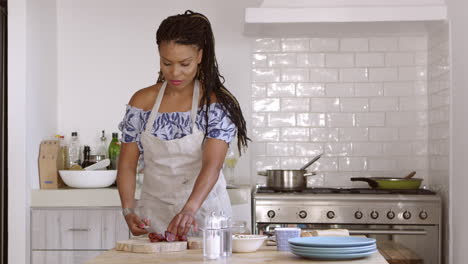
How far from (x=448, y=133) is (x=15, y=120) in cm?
279

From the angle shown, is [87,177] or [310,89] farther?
[310,89]

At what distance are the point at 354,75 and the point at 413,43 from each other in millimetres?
479

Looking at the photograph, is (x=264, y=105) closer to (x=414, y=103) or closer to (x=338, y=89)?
(x=338, y=89)

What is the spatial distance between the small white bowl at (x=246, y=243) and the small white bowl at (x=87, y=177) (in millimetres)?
2498

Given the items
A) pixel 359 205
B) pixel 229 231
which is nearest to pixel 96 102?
pixel 359 205

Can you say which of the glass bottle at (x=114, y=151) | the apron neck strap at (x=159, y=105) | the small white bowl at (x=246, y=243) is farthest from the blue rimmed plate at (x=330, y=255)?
the glass bottle at (x=114, y=151)

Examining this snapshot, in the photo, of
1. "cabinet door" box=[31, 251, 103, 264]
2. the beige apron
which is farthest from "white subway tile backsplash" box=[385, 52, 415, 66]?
the beige apron

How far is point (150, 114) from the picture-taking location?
307 cm

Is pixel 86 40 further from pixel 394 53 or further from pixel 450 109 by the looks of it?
pixel 450 109

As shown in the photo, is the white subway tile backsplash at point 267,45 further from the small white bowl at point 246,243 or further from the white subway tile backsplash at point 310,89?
the small white bowl at point 246,243

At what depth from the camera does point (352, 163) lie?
5.43m

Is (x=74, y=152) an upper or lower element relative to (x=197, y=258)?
upper

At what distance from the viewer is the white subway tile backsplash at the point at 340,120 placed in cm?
543

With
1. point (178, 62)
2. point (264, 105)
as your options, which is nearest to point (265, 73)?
point (264, 105)
